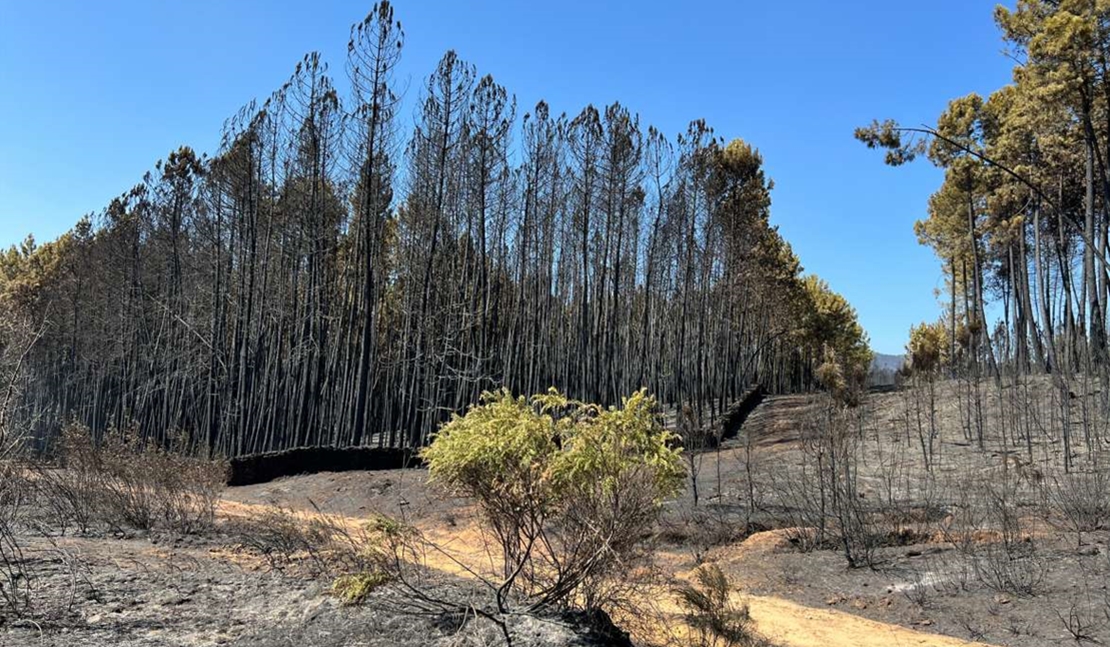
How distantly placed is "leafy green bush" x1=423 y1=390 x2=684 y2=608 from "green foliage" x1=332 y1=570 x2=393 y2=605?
87cm

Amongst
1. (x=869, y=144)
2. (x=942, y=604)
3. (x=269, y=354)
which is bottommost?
(x=942, y=604)

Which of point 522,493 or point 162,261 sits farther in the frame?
point 162,261

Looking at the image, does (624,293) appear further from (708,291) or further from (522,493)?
(522,493)

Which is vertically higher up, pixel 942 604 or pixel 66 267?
pixel 66 267

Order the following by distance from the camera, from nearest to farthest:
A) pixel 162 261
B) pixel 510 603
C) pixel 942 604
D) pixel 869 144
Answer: pixel 510 603 → pixel 942 604 → pixel 869 144 → pixel 162 261

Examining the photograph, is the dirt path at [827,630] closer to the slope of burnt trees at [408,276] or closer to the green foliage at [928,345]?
the slope of burnt trees at [408,276]

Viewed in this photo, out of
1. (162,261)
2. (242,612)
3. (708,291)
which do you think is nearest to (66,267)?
(162,261)

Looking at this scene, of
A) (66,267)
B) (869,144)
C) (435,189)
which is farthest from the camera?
(66,267)

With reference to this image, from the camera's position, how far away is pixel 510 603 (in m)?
5.71

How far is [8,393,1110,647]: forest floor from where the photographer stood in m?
5.31

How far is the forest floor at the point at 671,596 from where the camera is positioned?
17.4 feet

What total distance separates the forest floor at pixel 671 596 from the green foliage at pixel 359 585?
116 millimetres

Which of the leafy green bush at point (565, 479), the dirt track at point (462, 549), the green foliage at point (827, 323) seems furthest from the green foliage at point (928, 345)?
the leafy green bush at point (565, 479)

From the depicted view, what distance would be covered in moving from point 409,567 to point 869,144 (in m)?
7.94
